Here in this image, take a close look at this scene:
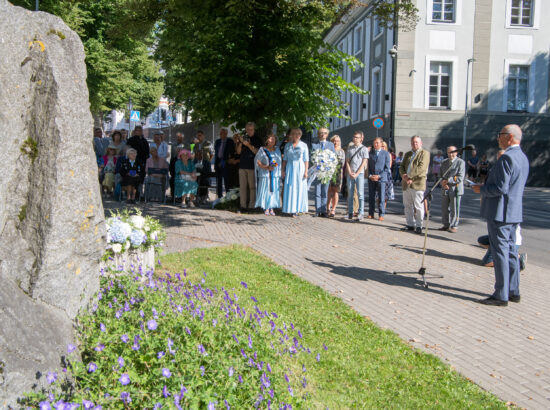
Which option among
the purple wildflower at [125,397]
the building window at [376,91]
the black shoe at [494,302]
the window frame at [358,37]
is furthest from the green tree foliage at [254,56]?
the window frame at [358,37]

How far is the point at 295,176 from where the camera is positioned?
522 inches

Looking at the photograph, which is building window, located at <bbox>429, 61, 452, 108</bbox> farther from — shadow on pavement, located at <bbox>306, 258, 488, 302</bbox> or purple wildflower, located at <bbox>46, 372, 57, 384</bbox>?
purple wildflower, located at <bbox>46, 372, 57, 384</bbox>

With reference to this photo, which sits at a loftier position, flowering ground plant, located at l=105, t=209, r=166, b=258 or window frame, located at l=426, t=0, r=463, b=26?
window frame, located at l=426, t=0, r=463, b=26

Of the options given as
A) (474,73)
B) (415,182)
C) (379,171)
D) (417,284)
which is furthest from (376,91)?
(417,284)

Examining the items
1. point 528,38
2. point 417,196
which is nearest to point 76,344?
point 417,196

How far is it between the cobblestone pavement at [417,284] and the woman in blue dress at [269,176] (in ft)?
1.91

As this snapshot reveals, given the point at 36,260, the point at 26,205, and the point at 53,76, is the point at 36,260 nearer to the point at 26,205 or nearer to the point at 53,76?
the point at 26,205

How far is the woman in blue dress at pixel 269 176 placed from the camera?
520 inches

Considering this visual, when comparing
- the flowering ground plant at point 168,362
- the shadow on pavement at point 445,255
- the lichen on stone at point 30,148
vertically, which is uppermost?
the lichen on stone at point 30,148

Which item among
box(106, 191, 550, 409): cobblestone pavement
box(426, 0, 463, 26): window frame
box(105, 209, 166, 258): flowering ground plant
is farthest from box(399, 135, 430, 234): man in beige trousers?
box(426, 0, 463, 26): window frame

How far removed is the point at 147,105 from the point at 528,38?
45162 mm

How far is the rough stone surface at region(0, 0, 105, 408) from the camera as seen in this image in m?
3.39

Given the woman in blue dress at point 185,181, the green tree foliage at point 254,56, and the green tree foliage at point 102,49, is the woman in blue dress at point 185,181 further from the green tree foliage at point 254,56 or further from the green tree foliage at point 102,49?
the green tree foliage at point 102,49

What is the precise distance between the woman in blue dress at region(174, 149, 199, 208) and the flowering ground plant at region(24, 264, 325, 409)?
408 inches
